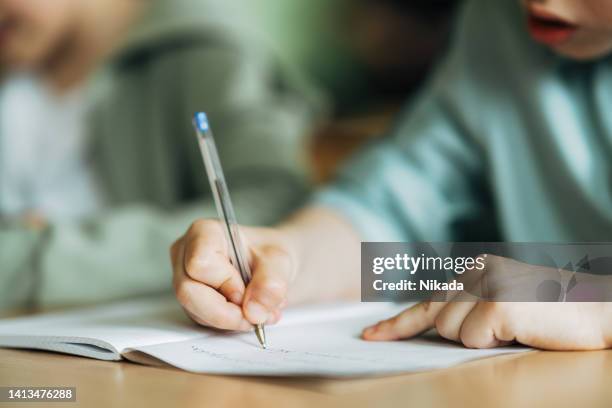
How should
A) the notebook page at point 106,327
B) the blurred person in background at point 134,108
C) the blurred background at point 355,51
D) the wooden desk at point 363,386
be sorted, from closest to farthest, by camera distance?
Answer: 1. the wooden desk at point 363,386
2. the notebook page at point 106,327
3. the blurred person in background at point 134,108
4. the blurred background at point 355,51

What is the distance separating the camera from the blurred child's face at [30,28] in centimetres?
90

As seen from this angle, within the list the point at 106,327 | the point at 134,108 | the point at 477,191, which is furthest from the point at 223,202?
the point at 134,108

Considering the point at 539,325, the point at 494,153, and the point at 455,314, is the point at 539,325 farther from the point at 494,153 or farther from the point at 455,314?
the point at 494,153

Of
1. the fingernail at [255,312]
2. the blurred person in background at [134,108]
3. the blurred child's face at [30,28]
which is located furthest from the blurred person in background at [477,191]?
the blurred child's face at [30,28]

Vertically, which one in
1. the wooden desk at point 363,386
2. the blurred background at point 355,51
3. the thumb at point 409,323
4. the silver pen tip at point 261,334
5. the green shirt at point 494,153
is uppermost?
the blurred background at point 355,51

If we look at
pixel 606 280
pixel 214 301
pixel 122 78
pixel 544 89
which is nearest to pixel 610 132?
pixel 544 89

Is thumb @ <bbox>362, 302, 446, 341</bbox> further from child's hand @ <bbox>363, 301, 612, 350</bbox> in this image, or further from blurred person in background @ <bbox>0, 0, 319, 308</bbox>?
blurred person in background @ <bbox>0, 0, 319, 308</bbox>

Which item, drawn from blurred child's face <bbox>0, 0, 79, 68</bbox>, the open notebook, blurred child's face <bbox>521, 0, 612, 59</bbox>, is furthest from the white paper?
blurred child's face <bbox>0, 0, 79, 68</bbox>

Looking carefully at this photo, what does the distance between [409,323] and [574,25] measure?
23 cm

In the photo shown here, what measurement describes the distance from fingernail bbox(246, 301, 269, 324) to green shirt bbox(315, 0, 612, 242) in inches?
10.5

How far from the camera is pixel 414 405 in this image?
0.31m

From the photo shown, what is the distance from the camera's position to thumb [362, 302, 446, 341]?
43 centimetres

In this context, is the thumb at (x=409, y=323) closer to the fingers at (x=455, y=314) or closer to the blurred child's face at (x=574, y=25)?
the fingers at (x=455, y=314)

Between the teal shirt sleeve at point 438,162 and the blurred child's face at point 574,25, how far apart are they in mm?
132
